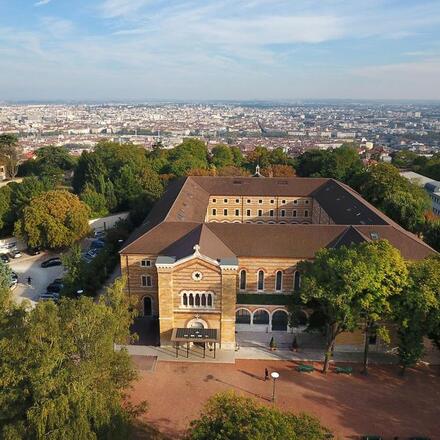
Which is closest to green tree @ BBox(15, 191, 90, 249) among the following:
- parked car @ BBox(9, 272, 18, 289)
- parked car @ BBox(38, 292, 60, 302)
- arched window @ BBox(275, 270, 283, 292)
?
parked car @ BBox(9, 272, 18, 289)

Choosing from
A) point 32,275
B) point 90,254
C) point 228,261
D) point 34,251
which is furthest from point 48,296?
point 228,261

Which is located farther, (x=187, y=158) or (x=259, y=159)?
(x=259, y=159)

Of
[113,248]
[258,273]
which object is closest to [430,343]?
[258,273]

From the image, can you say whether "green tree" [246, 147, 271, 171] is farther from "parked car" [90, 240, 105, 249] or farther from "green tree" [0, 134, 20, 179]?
"green tree" [0, 134, 20, 179]

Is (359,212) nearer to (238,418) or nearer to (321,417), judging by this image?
(321,417)

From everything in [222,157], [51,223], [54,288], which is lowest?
[54,288]

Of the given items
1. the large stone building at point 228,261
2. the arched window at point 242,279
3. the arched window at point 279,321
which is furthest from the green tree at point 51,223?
the arched window at point 279,321

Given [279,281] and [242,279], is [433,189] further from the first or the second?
[242,279]
